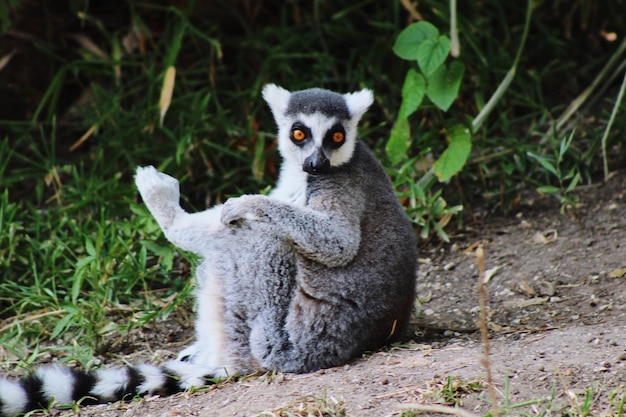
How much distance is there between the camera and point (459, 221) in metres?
Result: 6.32

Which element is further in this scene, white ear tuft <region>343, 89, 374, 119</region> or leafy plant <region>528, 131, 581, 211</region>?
leafy plant <region>528, 131, 581, 211</region>

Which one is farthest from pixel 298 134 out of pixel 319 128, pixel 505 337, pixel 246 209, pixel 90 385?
pixel 90 385

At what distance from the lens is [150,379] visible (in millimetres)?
4383

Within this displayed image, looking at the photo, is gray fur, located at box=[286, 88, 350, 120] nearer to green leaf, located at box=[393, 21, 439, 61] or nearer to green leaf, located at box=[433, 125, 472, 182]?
green leaf, located at box=[393, 21, 439, 61]

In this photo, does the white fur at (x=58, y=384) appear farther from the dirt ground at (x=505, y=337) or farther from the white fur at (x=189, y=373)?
the white fur at (x=189, y=373)

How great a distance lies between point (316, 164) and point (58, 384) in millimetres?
1740

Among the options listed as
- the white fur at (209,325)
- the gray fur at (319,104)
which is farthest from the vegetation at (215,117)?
the gray fur at (319,104)

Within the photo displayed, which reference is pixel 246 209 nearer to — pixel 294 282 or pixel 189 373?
pixel 294 282

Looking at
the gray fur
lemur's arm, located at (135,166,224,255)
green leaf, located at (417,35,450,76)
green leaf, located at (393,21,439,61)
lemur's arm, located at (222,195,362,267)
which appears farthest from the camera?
green leaf, located at (393,21,439,61)

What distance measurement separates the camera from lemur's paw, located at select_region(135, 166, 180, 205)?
16.1ft

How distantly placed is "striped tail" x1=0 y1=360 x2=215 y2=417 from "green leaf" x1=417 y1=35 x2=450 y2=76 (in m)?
2.44

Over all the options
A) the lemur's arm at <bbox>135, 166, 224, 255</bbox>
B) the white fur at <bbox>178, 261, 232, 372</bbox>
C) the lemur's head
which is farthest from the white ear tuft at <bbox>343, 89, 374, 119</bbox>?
the white fur at <bbox>178, 261, 232, 372</bbox>

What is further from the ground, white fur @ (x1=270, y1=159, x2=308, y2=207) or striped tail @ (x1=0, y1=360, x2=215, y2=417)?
white fur @ (x1=270, y1=159, x2=308, y2=207)

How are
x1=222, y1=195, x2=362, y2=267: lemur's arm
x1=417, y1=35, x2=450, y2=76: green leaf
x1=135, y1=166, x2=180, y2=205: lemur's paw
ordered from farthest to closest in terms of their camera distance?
1. x1=417, y1=35, x2=450, y2=76: green leaf
2. x1=135, y1=166, x2=180, y2=205: lemur's paw
3. x1=222, y1=195, x2=362, y2=267: lemur's arm
